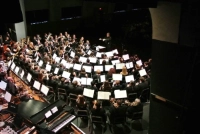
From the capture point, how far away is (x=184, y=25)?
19.0 ft

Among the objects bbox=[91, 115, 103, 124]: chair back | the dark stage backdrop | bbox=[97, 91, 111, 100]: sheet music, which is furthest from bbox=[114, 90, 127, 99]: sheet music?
the dark stage backdrop

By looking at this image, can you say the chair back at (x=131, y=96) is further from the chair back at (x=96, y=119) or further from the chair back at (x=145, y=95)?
the chair back at (x=96, y=119)

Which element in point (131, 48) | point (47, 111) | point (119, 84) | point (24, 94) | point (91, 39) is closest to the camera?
point (47, 111)

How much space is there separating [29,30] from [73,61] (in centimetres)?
1130

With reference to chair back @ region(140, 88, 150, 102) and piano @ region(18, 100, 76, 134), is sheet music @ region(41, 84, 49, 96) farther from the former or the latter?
chair back @ region(140, 88, 150, 102)

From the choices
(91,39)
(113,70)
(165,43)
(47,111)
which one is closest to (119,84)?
(113,70)

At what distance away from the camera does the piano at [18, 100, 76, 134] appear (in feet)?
24.0

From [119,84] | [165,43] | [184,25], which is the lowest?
[119,84]

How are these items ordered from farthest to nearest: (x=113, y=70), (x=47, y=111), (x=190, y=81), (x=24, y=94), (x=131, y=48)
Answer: (x=131, y=48), (x=113, y=70), (x=24, y=94), (x=47, y=111), (x=190, y=81)

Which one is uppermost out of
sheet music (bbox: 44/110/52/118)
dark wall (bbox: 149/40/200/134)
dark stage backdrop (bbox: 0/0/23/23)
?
dark stage backdrop (bbox: 0/0/23/23)

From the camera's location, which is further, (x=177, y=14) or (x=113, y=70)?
(x=113, y=70)

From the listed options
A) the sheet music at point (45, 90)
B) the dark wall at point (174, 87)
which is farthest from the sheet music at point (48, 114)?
the dark wall at point (174, 87)

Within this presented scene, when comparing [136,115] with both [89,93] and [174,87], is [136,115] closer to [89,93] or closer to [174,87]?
[89,93]

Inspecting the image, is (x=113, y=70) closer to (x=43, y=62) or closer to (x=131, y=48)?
(x=43, y=62)
